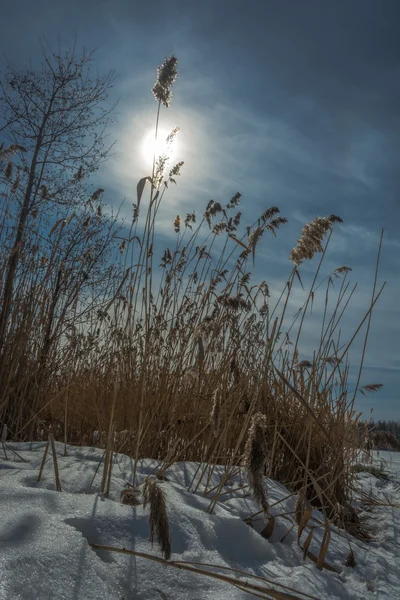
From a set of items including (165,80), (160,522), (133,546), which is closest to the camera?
(160,522)

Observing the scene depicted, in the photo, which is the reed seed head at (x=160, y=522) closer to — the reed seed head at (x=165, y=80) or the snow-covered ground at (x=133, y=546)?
the snow-covered ground at (x=133, y=546)

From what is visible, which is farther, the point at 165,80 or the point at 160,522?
the point at 165,80

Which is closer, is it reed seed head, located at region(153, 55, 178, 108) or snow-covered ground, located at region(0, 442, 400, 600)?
snow-covered ground, located at region(0, 442, 400, 600)

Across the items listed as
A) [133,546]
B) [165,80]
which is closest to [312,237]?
[165,80]

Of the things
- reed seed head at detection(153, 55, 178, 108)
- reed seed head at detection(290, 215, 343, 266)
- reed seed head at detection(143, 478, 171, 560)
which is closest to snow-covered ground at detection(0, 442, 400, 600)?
reed seed head at detection(143, 478, 171, 560)

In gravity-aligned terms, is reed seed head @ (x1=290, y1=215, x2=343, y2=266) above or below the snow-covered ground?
above

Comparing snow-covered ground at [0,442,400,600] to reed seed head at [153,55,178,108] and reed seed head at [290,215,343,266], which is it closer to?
reed seed head at [290,215,343,266]

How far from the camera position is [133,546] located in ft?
3.12

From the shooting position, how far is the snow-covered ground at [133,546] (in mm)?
748

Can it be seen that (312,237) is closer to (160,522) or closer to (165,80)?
(165,80)

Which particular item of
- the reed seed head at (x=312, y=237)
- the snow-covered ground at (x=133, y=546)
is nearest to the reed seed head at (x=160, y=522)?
the snow-covered ground at (x=133, y=546)

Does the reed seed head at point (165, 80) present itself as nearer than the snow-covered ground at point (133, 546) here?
No

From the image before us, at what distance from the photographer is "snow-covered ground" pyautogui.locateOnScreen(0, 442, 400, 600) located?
29.4 inches

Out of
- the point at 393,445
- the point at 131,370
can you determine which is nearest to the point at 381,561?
the point at 131,370
